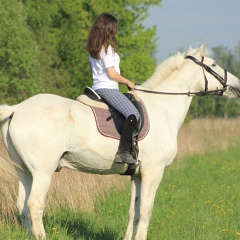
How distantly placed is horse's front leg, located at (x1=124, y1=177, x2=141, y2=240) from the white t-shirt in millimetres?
1382

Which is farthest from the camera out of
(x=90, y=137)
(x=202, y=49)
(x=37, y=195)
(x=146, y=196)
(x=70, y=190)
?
(x=70, y=190)

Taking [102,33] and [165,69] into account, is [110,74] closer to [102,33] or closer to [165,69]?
[102,33]

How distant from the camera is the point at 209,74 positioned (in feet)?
28.5

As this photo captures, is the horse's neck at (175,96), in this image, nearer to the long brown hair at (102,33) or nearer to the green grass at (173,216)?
the long brown hair at (102,33)

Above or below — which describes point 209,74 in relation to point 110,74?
above

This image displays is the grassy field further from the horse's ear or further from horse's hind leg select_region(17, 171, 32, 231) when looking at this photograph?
the horse's ear

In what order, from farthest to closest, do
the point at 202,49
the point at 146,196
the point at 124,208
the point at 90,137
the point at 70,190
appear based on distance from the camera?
the point at 124,208
the point at 70,190
the point at 202,49
the point at 146,196
the point at 90,137

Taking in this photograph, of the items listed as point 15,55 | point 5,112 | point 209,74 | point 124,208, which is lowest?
point 124,208

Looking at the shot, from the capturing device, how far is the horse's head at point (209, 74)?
8.65m

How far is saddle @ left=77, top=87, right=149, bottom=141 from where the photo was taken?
736cm

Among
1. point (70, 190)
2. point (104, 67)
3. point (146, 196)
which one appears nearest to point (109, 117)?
point (104, 67)

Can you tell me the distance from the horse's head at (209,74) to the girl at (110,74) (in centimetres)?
152

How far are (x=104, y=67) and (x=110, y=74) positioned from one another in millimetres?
174

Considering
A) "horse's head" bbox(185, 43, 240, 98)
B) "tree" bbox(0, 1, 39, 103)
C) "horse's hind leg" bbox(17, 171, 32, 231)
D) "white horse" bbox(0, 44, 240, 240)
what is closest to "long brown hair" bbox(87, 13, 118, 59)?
"white horse" bbox(0, 44, 240, 240)
